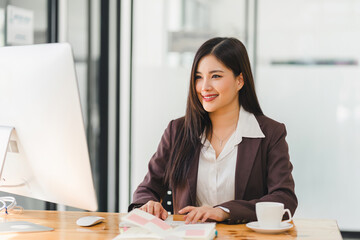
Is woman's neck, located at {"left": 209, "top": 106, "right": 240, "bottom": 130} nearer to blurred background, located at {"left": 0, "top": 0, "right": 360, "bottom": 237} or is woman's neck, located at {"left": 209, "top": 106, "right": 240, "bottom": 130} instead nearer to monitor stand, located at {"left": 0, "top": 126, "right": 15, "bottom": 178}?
monitor stand, located at {"left": 0, "top": 126, "right": 15, "bottom": 178}

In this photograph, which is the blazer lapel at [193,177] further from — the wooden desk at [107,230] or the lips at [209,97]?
the wooden desk at [107,230]

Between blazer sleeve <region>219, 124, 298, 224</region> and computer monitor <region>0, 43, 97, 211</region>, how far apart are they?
19.5 inches

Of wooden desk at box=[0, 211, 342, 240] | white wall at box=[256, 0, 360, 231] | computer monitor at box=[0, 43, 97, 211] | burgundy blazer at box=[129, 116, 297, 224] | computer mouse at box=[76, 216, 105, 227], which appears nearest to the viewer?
computer monitor at box=[0, 43, 97, 211]

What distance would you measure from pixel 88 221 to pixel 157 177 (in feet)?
1.53

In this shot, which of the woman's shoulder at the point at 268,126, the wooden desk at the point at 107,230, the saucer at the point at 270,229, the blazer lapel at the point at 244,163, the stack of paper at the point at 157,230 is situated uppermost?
the woman's shoulder at the point at 268,126

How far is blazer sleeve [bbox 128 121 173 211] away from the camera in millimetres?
2006

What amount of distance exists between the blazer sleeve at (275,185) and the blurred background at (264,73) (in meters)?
1.73

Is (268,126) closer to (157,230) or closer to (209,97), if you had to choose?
(209,97)

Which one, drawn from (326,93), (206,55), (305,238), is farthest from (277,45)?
(305,238)

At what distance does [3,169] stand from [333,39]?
8.93 ft

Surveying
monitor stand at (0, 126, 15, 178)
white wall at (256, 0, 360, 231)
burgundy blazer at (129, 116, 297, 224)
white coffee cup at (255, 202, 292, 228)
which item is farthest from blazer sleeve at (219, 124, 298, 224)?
white wall at (256, 0, 360, 231)

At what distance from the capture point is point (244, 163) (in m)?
2.03

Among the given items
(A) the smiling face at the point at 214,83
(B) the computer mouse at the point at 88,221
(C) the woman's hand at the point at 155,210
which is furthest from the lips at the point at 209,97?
(B) the computer mouse at the point at 88,221

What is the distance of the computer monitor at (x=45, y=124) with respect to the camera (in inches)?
56.2
